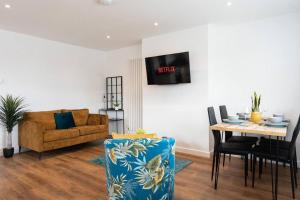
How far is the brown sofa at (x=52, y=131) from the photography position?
3.80 meters

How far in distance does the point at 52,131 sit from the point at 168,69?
8.87 feet

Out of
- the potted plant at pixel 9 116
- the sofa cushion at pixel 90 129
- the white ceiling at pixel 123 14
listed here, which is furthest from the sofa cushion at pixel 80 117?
the white ceiling at pixel 123 14

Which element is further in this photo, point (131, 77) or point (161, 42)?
point (131, 77)

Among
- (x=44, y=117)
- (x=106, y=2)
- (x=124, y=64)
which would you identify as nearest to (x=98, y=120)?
(x=44, y=117)

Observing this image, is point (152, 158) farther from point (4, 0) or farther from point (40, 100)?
point (40, 100)

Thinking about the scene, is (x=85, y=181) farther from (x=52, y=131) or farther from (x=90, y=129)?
(x=90, y=129)

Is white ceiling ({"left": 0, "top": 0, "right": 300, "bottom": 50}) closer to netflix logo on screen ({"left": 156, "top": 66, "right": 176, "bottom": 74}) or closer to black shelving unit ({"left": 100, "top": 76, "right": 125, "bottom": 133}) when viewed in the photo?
netflix logo on screen ({"left": 156, "top": 66, "right": 176, "bottom": 74})

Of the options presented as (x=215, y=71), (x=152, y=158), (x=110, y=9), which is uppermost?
(x=110, y=9)

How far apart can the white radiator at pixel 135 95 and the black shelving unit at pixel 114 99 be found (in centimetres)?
39

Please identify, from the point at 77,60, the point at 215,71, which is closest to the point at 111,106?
the point at 77,60

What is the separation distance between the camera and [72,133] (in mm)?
4234

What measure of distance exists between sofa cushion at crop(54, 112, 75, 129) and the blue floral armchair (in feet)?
10.2

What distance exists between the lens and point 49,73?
15.9ft

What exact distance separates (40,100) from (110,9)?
9.44 ft
